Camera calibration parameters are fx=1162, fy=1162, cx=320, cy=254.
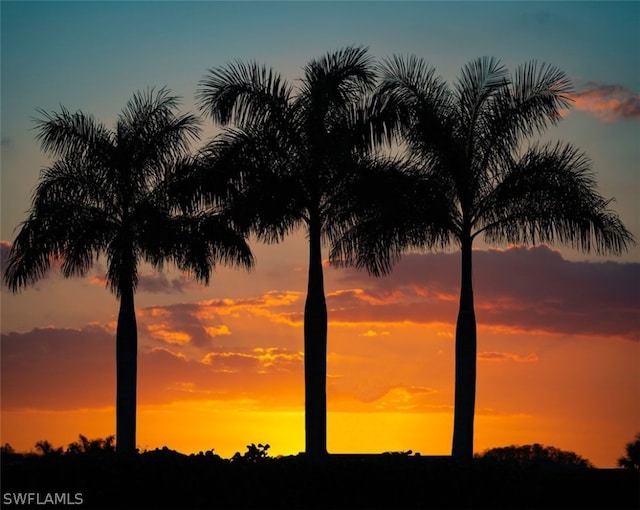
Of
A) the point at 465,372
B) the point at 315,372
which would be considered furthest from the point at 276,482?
the point at 465,372

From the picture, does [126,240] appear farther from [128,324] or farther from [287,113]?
[287,113]

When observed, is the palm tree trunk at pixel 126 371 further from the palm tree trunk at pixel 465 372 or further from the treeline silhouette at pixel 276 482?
the palm tree trunk at pixel 465 372

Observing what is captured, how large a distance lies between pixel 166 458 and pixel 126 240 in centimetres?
988

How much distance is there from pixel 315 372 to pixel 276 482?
643cm

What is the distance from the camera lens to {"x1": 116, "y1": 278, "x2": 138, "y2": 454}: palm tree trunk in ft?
116

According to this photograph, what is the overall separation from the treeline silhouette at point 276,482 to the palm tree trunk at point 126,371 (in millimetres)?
6622

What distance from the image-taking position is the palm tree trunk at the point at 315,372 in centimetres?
3322

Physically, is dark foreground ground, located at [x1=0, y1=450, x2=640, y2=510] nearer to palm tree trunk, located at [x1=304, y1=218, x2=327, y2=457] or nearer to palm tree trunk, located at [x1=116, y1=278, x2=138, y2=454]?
palm tree trunk, located at [x1=304, y1=218, x2=327, y2=457]

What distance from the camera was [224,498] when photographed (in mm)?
27000

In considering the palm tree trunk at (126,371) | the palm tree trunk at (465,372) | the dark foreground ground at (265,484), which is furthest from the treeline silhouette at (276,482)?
the palm tree trunk at (126,371)

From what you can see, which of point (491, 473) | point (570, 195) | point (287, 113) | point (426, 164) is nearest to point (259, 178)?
point (287, 113)

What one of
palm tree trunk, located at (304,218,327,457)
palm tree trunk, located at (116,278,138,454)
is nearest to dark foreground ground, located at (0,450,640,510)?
palm tree trunk, located at (304,218,327,457)

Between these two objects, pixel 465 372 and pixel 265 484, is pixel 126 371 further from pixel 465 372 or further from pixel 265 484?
pixel 465 372

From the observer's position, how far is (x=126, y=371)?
3600 centimetres
